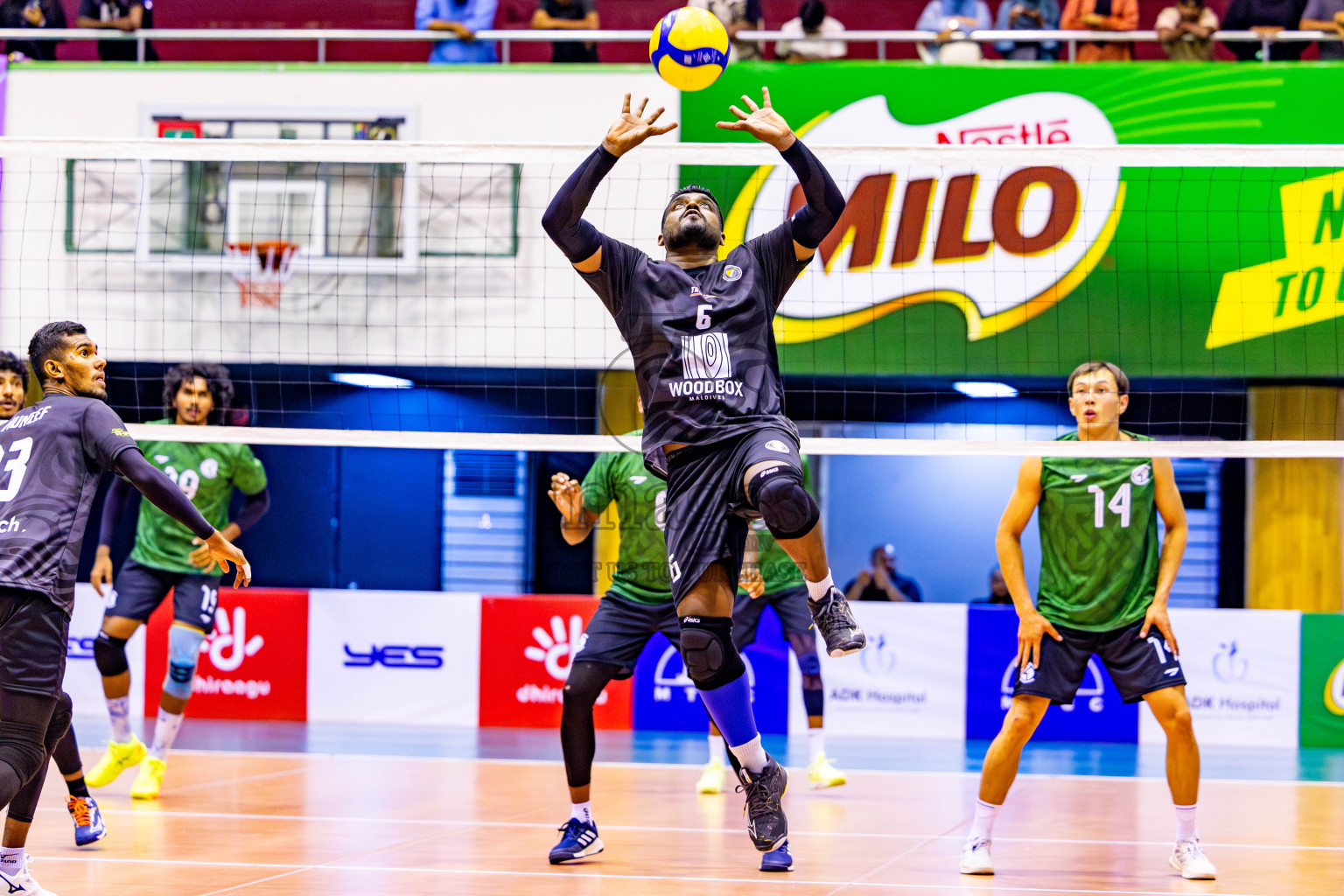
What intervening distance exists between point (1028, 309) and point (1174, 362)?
1.25 m

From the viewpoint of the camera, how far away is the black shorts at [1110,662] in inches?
215

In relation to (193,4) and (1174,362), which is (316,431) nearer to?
(1174,362)

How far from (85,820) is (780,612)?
153 inches

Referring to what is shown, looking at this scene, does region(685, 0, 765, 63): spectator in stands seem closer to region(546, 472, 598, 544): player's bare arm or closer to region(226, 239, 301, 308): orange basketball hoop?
region(226, 239, 301, 308): orange basketball hoop

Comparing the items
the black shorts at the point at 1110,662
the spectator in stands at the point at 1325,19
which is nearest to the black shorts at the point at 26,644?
the black shorts at the point at 1110,662

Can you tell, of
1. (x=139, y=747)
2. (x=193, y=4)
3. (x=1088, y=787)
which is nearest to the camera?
(x=139, y=747)

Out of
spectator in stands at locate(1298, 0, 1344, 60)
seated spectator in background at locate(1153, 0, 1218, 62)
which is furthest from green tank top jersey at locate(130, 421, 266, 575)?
spectator in stands at locate(1298, 0, 1344, 60)

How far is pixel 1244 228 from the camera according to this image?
36.7 feet

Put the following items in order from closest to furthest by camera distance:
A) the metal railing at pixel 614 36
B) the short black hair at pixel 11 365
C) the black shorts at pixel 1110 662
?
1. the black shorts at pixel 1110 662
2. the short black hair at pixel 11 365
3. the metal railing at pixel 614 36

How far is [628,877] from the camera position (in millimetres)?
5430

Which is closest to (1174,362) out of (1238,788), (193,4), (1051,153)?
(1238,788)

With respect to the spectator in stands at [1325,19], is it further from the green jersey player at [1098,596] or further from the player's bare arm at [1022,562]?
the player's bare arm at [1022,562]

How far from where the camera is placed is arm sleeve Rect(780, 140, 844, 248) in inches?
187

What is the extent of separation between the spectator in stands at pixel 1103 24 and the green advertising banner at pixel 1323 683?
4.81 m
